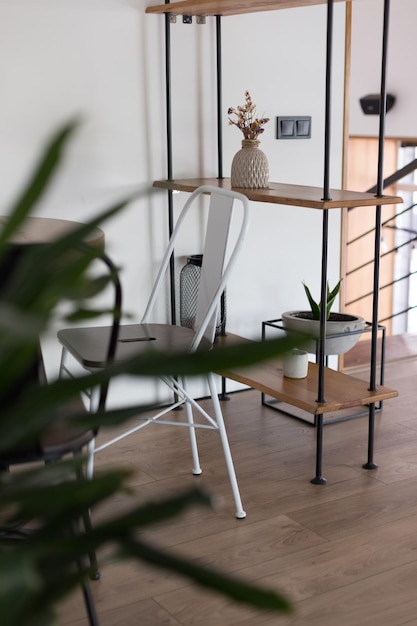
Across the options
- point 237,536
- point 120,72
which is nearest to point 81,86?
point 120,72

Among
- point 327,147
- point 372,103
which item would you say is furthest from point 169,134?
point 372,103

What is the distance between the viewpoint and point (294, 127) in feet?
11.0

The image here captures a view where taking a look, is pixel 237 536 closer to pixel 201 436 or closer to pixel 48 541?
pixel 201 436

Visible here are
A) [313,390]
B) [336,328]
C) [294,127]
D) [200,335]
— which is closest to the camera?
[200,335]

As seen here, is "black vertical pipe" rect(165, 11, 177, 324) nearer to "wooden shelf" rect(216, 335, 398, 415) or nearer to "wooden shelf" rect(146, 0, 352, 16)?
"wooden shelf" rect(146, 0, 352, 16)

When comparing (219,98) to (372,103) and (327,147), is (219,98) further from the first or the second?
(372,103)

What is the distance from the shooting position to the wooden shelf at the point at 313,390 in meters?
2.55

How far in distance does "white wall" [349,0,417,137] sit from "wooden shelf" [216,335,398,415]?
323cm

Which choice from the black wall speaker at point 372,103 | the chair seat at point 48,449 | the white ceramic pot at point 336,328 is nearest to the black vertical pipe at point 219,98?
the white ceramic pot at point 336,328

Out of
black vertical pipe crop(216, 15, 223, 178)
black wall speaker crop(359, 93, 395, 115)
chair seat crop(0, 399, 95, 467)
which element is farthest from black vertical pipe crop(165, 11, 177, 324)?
black wall speaker crop(359, 93, 395, 115)

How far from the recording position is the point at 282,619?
184cm

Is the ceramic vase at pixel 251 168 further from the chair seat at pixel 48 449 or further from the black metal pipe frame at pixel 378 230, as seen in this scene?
the chair seat at pixel 48 449

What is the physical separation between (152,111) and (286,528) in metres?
1.61

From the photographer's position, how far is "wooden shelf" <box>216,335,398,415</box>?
100 inches
